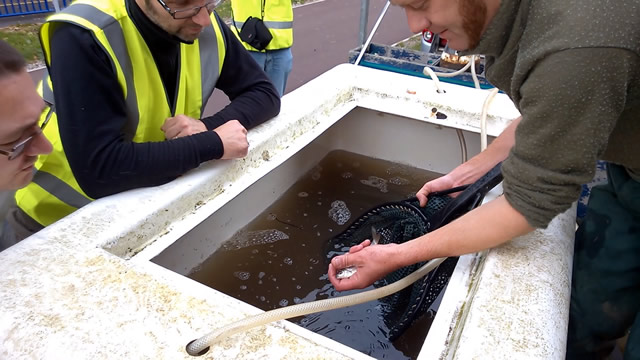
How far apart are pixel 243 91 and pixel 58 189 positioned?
69cm

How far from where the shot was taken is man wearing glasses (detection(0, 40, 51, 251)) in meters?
0.95

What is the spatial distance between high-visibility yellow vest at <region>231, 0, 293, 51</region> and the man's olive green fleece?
7.92 feet

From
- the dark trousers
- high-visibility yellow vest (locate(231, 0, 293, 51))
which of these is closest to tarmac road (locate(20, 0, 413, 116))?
high-visibility yellow vest (locate(231, 0, 293, 51))

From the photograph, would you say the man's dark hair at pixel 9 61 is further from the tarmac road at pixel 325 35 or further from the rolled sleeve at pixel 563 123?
the tarmac road at pixel 325 35

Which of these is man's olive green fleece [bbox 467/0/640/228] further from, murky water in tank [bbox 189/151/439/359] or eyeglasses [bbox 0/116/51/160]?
eyeglasses [bbox 0/116/51/160]

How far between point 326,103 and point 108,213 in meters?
0.95

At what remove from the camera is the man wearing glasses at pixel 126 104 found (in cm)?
126

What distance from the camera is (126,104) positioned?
4.57ft

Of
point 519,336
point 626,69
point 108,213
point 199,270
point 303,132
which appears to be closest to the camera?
point 626,69

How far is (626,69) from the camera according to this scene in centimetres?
76

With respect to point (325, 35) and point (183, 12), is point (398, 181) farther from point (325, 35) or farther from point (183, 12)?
point (325, 35)

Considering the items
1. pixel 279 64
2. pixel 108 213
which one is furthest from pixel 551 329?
pixel 279 64

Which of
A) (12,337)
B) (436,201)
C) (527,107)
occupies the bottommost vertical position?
(436,201)

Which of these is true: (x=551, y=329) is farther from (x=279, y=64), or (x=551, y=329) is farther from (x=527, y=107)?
(x=279, y=64)
